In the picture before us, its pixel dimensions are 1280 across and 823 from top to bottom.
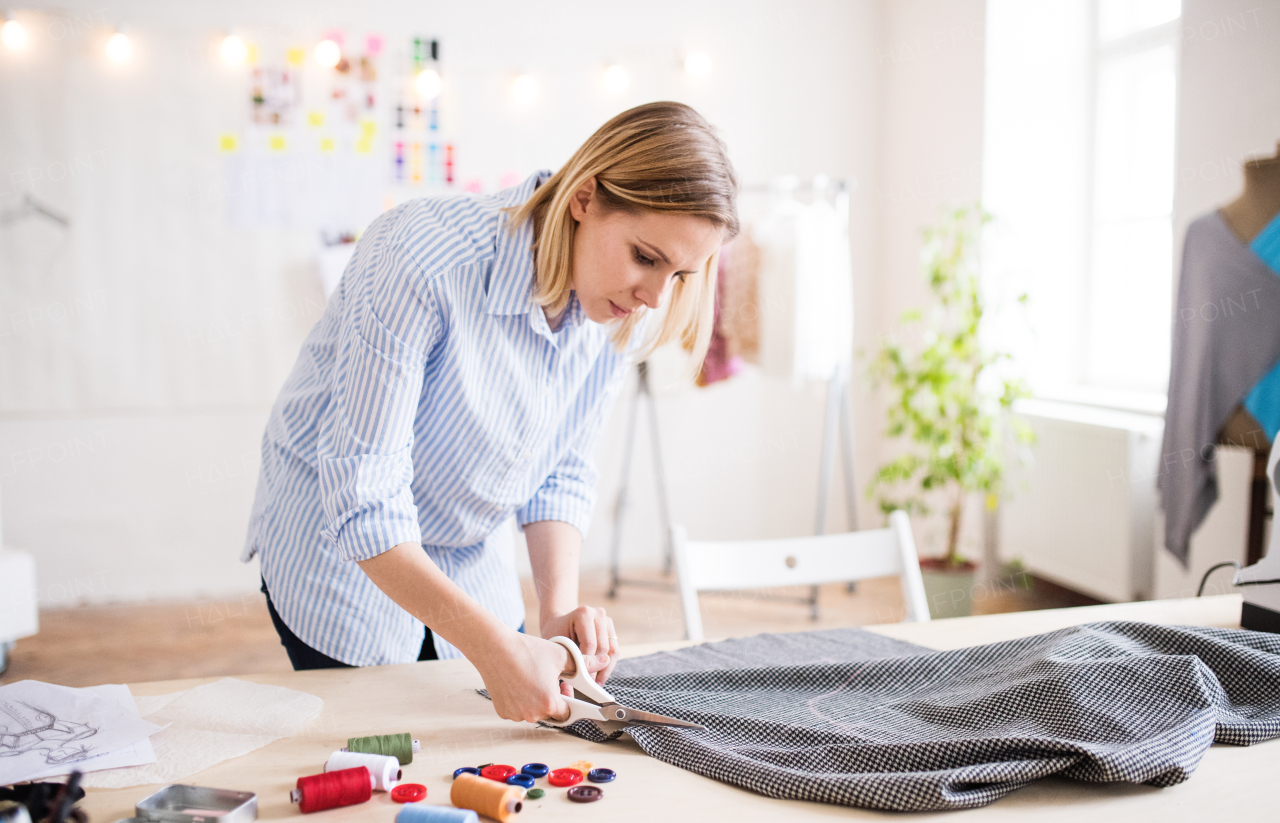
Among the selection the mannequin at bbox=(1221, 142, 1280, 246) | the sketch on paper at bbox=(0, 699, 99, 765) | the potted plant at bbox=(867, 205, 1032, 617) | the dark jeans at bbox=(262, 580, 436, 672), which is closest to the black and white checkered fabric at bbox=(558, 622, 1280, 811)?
the dark jeans at bbox=(262, 580, 436, 672)

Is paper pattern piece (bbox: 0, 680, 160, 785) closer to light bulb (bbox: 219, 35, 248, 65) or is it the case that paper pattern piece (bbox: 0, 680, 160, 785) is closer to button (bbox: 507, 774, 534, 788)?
button (bbox: 507, 774, 534, 788)

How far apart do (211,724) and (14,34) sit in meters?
3.51

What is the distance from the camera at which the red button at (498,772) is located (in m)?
0.85

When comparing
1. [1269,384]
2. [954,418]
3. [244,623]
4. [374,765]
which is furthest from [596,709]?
[244,623]

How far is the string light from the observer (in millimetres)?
3451

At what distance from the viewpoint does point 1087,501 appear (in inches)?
128

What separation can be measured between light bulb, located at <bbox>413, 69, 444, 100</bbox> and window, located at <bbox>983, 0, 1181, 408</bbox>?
7.05 ft

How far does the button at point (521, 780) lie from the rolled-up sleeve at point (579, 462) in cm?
46

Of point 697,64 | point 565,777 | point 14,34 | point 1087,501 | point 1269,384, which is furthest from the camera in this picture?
point 697,64

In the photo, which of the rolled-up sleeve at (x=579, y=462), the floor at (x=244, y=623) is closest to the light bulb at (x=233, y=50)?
the floor at (x=244, y=623)

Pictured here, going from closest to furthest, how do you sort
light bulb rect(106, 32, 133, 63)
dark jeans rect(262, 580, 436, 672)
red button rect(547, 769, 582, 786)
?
1. red button rect(547, 769, 582, 786)
2. dark jeans rect(262, 580, 436, 672)
3. light bulb rect(106, 32, 133, 63)

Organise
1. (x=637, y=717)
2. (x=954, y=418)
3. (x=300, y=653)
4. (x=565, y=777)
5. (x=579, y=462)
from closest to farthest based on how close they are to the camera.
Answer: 1. (x=565, y=777)
2. (x=637, y=717)
3. (x=300, y=653)
4. (x=579, y=462)
5. (x=954, y=418)

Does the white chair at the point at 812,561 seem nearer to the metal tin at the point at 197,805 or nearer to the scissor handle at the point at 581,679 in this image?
the scissor handle at the point at 581,679

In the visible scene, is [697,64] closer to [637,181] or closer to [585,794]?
[637,181]
